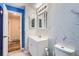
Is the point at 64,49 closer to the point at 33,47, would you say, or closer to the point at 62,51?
the point at 62,51

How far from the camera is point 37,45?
4.75 ft

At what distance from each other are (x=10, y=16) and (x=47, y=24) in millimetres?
548

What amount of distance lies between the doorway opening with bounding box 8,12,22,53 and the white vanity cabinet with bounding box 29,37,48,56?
180 millimetres

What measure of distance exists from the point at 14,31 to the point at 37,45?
1.28ft

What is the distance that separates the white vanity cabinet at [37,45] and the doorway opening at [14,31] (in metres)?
0.18

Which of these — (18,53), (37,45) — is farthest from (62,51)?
(18,53)

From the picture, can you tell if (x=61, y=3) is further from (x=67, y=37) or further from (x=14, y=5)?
(x=14, y=5)

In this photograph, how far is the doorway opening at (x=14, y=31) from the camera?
1.43 meters

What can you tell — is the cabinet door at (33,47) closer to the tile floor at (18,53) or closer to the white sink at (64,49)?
the tile floor at (18,53)

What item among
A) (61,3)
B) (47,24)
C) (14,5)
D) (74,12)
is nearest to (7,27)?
(14,5)

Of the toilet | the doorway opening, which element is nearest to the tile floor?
the doorway opening

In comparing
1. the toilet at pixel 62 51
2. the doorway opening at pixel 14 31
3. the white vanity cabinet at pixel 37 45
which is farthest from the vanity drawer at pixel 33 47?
the toilet at pixel 62 51

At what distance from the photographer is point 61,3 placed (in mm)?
1425

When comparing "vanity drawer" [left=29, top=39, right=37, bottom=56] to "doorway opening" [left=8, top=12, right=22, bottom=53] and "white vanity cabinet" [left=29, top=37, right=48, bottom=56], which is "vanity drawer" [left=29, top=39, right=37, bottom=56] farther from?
"doorway opening" [left=8, top=12, right=22, bottom=53]
